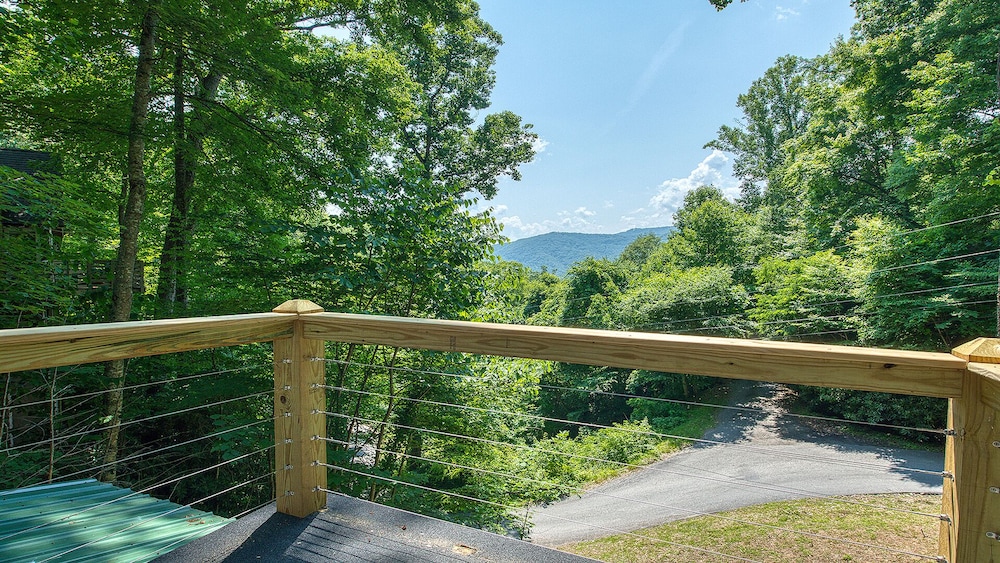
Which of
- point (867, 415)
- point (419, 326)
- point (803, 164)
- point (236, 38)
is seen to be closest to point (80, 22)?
point (236, 38)

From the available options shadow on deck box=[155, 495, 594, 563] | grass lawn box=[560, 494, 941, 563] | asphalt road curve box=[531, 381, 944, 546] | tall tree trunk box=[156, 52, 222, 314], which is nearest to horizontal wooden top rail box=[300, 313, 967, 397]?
shadow on deck box=[155, 495, 594, 563]

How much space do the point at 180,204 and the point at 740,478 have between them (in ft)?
26.8

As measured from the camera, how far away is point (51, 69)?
180 inches

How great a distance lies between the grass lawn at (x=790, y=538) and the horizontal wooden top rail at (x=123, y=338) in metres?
5.43

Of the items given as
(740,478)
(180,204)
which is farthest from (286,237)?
(740,478)

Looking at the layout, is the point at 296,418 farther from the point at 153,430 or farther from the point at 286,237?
the point at 153,430

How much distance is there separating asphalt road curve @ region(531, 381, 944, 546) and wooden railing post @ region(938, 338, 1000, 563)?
19.2 feet

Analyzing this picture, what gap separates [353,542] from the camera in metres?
1.60

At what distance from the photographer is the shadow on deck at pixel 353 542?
1.51 meters

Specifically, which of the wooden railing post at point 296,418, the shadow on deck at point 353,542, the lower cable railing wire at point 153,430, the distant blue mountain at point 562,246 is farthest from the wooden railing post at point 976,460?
the distant blue mountain at point 562,246

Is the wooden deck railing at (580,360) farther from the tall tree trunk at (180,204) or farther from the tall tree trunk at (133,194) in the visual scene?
the tall tree trunk at (180,204)

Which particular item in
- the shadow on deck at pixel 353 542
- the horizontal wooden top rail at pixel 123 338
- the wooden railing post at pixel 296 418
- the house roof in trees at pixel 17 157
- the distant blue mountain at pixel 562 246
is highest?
the distant blue mountain at pixel 562 246

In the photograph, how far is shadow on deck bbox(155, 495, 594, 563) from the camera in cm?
151

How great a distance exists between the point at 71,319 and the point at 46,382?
991 millimetres
